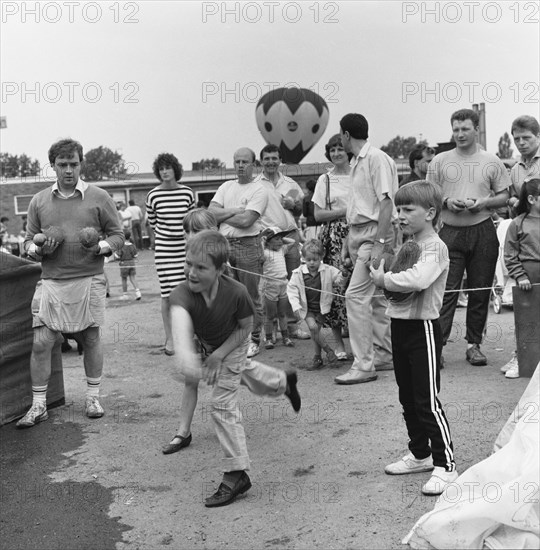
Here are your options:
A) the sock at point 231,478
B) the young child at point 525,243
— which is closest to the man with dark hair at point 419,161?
the young child at point 525,243

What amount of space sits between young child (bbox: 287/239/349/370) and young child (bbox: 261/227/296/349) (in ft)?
3.11

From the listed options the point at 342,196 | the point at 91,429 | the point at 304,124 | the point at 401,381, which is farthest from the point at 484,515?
the point at 304,124

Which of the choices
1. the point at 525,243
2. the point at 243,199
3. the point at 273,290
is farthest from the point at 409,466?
the point at 273,290

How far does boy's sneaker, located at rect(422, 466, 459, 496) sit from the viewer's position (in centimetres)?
409

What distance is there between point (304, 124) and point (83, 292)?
15.2 metres

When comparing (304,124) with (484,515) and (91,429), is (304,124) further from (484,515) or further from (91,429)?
(484,515)

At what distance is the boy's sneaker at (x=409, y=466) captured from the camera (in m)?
4.43

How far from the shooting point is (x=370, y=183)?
21.0 ft

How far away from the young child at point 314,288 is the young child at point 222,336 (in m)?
2.83

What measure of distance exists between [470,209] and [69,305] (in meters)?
3.33

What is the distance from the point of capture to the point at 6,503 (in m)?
4.52

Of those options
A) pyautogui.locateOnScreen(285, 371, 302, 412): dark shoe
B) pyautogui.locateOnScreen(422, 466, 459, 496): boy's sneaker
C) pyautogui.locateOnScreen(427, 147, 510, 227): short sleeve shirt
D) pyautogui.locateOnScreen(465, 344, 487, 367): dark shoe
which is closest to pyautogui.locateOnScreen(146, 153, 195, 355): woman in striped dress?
pyautogui.locateOnScreen(427, 147, 510, 227): short sleeve shirt

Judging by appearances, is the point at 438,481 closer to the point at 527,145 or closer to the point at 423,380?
the point at 423,380

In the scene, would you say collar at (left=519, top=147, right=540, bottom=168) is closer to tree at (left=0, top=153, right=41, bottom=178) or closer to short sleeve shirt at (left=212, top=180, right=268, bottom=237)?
short sleeve shirt at (left=212, top=180, right=268, bottom=237)
